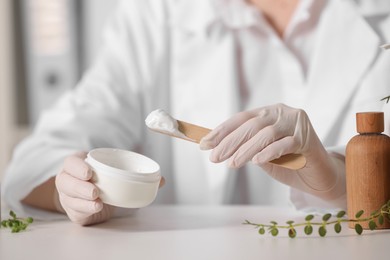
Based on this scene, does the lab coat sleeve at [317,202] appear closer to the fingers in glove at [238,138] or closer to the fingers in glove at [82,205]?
the fingers in glove at [238,138]

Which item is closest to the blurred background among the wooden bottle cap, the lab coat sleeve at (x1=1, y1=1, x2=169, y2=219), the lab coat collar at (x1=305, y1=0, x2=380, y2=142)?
the lab coat sleeve at (x1=1, y1=1, x2=169, y2=219)

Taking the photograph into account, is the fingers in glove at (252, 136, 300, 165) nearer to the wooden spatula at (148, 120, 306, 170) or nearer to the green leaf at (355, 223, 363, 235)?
the wooden spatula at (148, 120, 306, 170)

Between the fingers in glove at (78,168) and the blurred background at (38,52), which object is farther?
the blurred background at (38,52)

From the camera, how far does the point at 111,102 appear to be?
1.59m

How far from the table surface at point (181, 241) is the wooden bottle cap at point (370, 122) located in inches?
5.5

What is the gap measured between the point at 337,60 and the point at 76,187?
2.50 feet

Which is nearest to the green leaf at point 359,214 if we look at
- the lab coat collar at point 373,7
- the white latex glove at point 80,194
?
the white latex glove at point 80,194

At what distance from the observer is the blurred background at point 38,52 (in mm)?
2611

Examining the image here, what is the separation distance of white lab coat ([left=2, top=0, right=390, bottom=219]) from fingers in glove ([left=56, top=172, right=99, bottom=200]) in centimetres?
23

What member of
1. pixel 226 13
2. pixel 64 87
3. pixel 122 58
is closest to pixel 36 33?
pixel 64 87

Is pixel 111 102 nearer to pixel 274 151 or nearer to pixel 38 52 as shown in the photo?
pixel 274 151

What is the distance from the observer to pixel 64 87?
2645 millimetres

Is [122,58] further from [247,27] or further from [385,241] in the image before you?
[385,241]

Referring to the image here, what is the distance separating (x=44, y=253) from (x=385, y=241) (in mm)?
431
